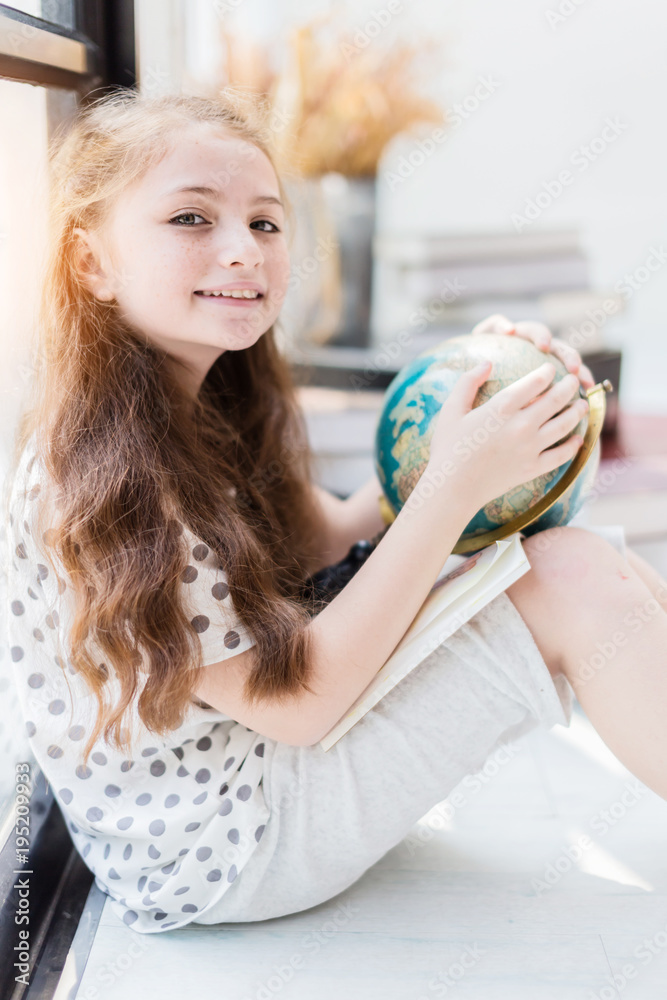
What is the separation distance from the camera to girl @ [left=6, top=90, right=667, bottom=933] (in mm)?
1093

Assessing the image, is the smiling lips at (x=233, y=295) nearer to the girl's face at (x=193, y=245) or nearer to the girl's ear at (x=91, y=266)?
the girl's face at (x=193, y=245)

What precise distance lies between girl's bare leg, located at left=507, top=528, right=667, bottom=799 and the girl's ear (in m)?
0.73

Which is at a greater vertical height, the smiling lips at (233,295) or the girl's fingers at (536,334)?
the smiling lips at (233,295)

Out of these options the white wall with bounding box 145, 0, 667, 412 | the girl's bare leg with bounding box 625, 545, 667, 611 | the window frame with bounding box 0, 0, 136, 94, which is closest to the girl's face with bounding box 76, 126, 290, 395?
the window frame with bounding box 0, 0, 136, 94

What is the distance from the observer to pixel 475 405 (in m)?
1.21

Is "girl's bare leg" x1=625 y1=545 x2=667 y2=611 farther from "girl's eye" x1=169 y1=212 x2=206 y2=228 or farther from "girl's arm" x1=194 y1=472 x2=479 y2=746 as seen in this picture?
"girl's eye" x1=169 y1=212 x2=206 y2=228

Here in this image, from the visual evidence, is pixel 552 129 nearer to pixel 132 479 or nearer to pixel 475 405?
pixel 475 405

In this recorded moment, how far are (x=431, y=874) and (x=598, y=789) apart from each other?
0.43 metres

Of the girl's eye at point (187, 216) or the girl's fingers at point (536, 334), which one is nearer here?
the girl's eye at point (187, 216)

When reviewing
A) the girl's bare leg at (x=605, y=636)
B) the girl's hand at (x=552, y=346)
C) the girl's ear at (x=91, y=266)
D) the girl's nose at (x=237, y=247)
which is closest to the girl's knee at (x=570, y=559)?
the girl's bare leg at (x=605, y=636)

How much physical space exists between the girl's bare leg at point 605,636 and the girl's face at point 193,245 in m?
0.55

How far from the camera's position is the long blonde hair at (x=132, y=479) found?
1060 millimetres

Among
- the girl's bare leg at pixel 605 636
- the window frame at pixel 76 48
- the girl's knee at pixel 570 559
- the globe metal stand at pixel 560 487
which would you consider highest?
the window frame at pixel 76 48

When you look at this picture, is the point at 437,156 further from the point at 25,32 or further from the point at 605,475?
the point at 25,32
